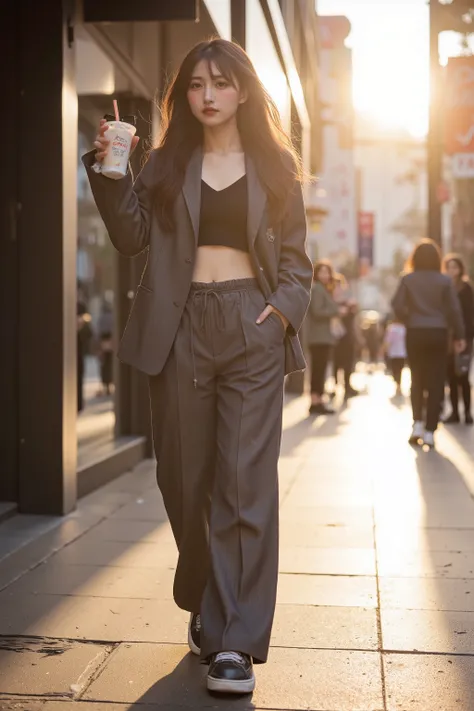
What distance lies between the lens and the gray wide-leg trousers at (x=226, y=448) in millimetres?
3469

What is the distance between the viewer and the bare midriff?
360cm

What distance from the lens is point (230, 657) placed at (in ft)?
11.1

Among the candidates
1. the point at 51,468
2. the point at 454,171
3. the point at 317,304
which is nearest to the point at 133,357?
the point at 51,468

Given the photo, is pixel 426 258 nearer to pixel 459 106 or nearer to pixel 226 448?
pixel 459 106

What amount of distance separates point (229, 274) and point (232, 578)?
951 mm

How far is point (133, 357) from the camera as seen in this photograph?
3.60 metres

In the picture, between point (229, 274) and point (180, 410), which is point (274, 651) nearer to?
point (180, 410)

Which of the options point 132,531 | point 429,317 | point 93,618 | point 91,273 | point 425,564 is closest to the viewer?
point 93,618

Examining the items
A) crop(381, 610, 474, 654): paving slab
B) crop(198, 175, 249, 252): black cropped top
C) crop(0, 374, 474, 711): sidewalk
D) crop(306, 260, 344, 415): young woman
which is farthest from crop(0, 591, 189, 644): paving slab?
crop(306, 260, 344, 415): young woman

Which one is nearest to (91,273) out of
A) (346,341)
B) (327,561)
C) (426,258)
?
(426,258)

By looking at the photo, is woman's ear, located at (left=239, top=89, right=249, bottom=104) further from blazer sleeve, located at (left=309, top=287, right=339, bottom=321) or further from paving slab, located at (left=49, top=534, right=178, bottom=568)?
blazer sleeve, located at (left=309, top=287, right=339, bottom=321)

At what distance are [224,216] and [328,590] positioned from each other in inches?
72.4

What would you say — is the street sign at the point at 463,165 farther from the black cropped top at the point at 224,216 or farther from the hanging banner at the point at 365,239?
the hanging banner at the point at 365,239

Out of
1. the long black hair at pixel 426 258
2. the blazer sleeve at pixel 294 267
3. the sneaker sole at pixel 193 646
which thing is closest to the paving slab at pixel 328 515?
the sneaker sole at pixel 193 646
